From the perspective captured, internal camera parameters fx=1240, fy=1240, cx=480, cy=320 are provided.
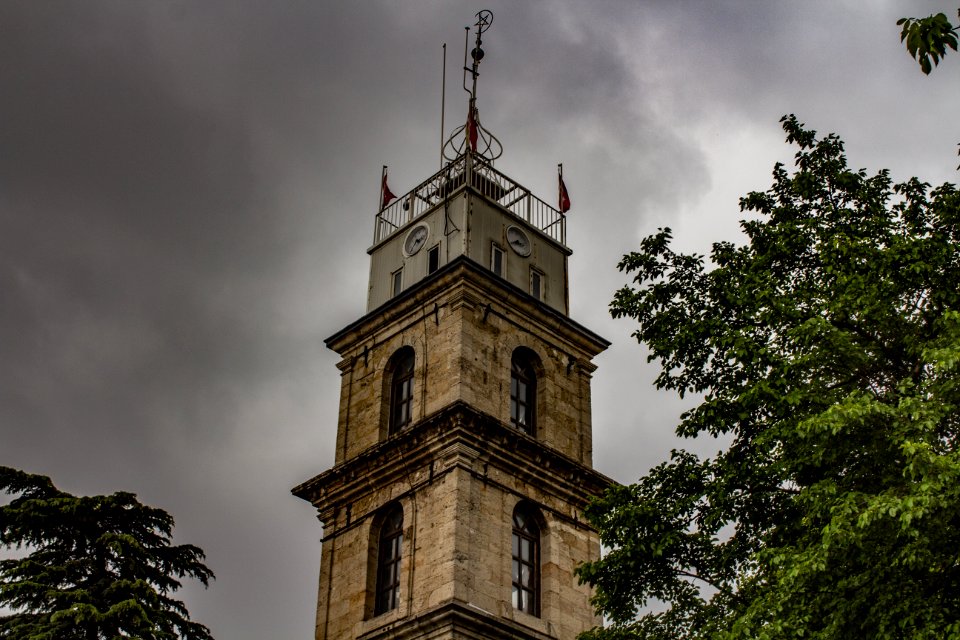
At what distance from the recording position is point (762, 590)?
16.5 m

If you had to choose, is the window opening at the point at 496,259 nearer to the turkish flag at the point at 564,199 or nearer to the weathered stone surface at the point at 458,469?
the weathered stone surface at the point at 458,469

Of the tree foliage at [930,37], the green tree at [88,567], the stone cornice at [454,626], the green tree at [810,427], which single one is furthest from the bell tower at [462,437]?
the tree foliage at [930,37]

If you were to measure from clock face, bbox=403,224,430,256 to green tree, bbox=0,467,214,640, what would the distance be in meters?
11.4

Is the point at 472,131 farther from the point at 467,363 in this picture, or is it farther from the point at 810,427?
the point at 810,427

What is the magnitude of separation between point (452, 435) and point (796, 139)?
11596mm

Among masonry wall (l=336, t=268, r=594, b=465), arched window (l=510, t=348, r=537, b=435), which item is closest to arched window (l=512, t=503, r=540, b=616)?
masonry wall (l=336, t=268, r=594, b=465)

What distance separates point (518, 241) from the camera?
34594 millimetres

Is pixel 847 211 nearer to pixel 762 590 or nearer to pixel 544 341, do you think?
pixel 762 590

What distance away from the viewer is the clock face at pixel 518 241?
3434 cm

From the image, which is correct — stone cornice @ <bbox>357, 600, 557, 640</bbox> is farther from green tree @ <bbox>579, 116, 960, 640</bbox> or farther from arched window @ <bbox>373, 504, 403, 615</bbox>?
green tree @ <bbox>579, 116, 960, 640</bbox>

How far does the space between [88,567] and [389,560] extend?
7.65 metres

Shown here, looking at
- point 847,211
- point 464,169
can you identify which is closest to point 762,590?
point 847,211

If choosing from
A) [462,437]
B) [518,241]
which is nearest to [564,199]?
[518,241]

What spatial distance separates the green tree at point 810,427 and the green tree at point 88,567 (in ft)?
30.5
